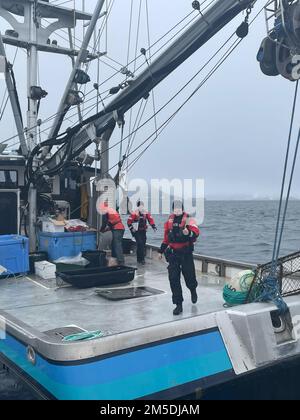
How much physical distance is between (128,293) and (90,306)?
3.08 ft

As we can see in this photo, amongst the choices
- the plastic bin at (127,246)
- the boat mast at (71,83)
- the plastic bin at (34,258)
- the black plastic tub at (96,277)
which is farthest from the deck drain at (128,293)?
the boat mast at (71,83)

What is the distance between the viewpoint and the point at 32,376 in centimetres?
504

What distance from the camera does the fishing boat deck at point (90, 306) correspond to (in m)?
5.82

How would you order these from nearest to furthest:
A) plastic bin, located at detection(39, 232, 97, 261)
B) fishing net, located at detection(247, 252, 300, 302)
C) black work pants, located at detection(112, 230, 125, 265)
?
fishing net, located at detection(247, 252, 300, 302)
plastic bin, located at detection(39, 232, 97, 261)
black work pants, located at detection(112, 230, 125, 265)

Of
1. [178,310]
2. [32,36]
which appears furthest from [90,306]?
[32,36]

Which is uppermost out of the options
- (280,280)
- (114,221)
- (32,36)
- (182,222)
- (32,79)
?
(32,36)

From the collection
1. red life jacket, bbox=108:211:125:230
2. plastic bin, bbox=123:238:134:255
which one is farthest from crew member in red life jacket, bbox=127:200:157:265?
plastic bin, bbox=123:238:134:255

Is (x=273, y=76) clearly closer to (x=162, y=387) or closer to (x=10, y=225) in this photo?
(x=162, y=387)

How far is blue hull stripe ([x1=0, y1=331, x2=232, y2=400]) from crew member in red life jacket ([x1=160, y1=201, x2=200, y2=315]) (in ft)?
4.02

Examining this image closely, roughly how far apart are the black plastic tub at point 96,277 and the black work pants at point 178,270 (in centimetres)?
185

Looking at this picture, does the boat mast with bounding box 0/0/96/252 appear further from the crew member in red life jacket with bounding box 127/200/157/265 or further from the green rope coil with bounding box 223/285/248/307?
the green rope coil with bounding box 223/285/248/307

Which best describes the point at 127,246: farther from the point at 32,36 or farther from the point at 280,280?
the point at 280,280

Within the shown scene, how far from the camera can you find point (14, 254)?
859 centimetres

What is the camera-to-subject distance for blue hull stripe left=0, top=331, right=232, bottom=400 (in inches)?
176
